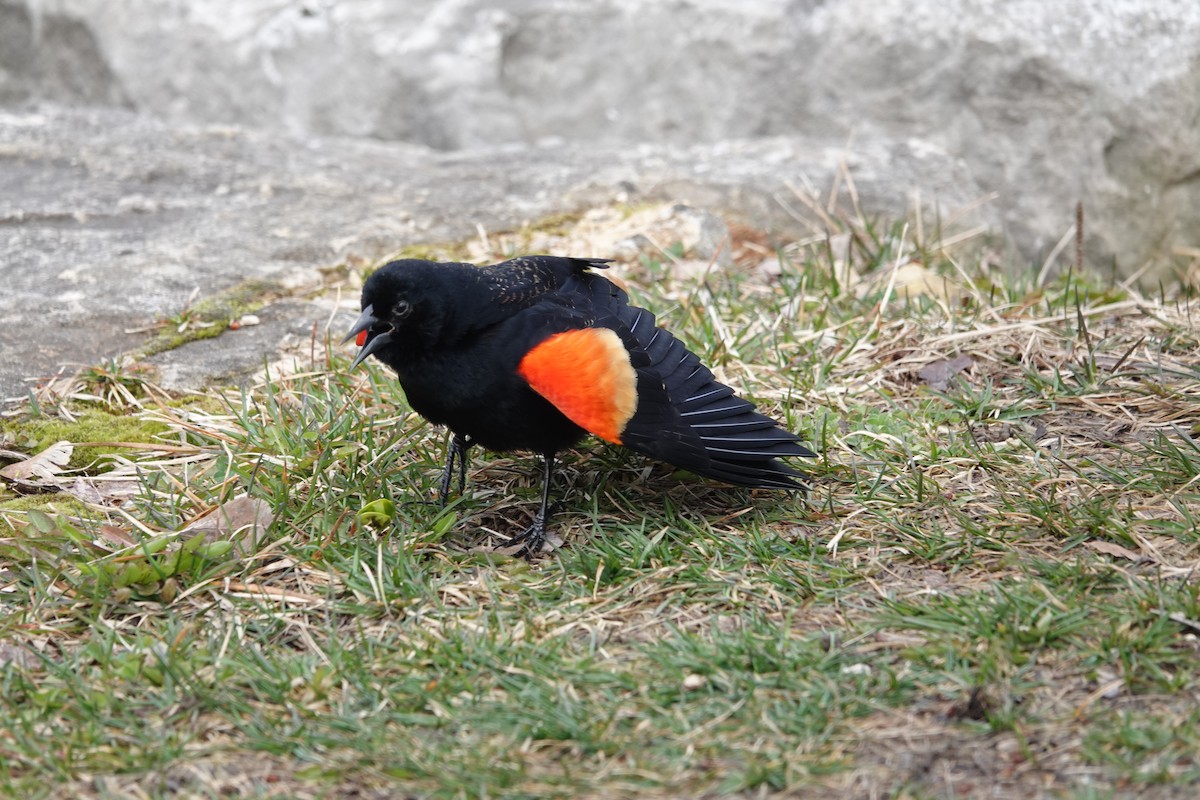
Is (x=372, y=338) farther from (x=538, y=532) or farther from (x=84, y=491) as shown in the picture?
(x=84, y=491)

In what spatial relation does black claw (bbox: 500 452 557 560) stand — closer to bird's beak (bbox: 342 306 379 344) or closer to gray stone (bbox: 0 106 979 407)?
bird's beak (bbox: 342 306 379 344)

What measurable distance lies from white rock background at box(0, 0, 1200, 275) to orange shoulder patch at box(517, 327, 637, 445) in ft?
10.2

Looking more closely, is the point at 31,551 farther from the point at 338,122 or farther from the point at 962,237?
the point at 338,122

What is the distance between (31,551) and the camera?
10.8 feet

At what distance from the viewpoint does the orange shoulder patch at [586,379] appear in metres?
3.23

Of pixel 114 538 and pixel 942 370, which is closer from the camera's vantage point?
pixel 114 538

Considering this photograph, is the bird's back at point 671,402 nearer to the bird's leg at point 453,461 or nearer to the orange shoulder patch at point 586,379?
the orange shoulder patch at point 586,379

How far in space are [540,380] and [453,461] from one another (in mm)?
597

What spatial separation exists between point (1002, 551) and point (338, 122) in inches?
213

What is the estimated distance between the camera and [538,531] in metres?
3.49

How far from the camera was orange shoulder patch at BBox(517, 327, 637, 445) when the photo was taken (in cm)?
323

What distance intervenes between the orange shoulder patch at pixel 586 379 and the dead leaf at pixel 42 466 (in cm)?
162

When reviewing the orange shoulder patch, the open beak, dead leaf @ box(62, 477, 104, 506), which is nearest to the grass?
dead leaf @ box(62, 477, 104, 506)

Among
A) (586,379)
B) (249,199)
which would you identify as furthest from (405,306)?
(249,199)
